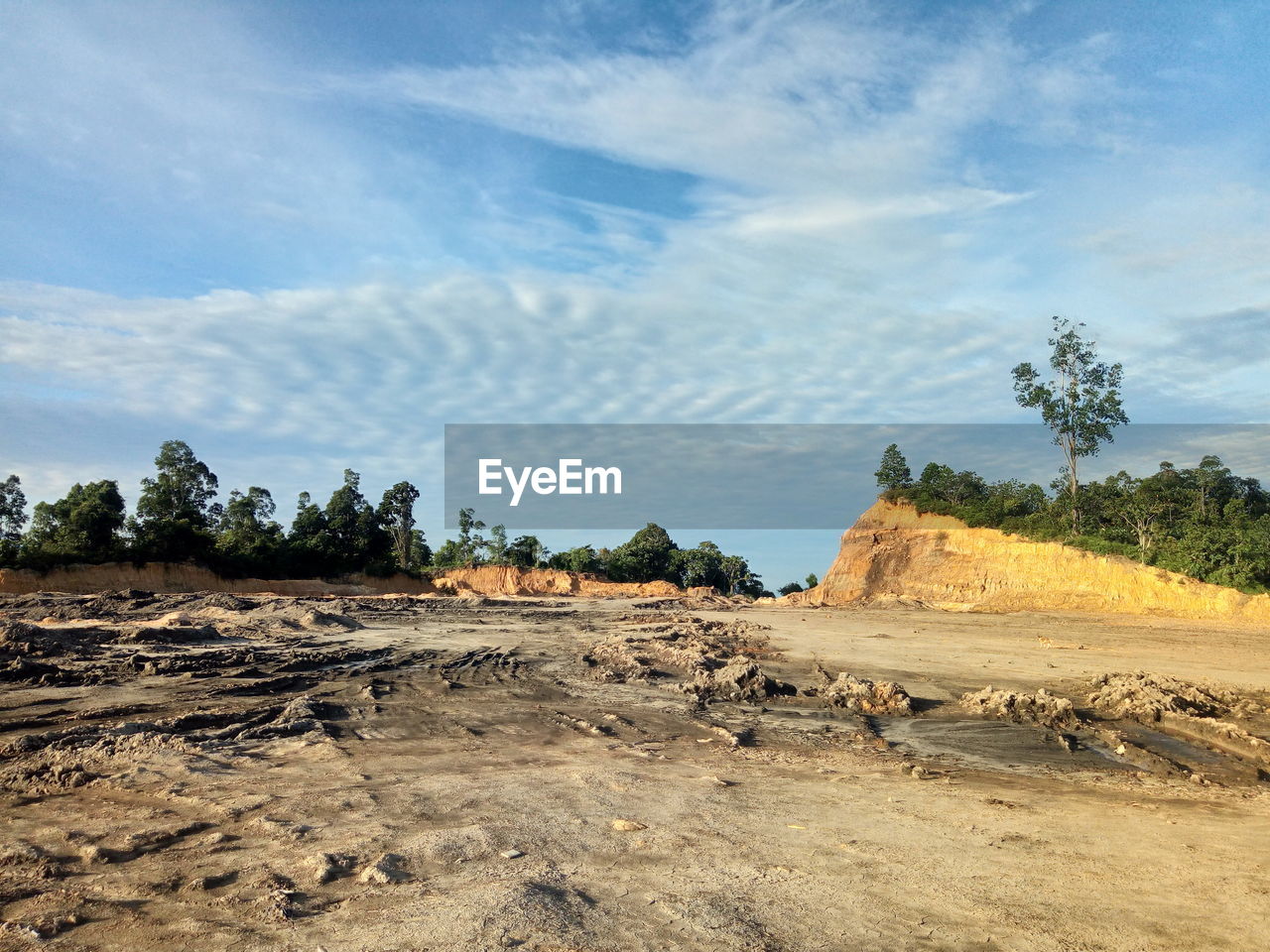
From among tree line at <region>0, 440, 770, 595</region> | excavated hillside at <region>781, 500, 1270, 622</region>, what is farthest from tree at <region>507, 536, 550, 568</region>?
excavated hillside at <region>781, 500, 1270, 622</region>

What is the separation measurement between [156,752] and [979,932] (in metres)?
7.34

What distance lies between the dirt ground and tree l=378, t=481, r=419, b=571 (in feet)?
167

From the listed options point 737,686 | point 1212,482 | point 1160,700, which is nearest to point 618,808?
point 737,686

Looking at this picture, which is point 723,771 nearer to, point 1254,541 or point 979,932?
point 979,932

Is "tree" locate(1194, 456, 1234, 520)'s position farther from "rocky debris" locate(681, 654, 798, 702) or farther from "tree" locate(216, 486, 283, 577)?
"tree" locate(216, 486, 283, 577)

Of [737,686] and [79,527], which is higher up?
[79,527]

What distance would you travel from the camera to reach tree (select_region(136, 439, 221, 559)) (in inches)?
1842

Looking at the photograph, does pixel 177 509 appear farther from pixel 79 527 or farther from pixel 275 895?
pixel 275 895

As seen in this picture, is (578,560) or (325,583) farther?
(578,560)

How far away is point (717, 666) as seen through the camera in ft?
50.8

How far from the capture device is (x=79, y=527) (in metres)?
44.5

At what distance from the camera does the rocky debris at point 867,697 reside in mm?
11953

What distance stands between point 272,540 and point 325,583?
244 inches

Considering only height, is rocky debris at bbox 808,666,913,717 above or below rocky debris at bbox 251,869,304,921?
below
